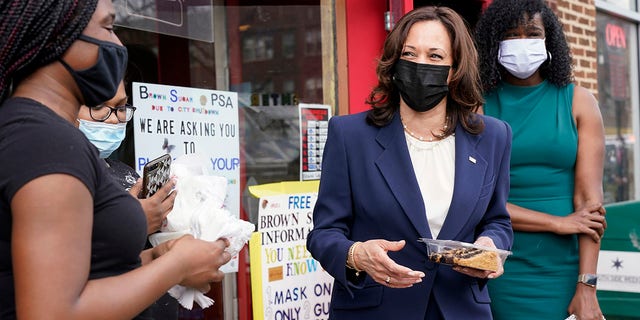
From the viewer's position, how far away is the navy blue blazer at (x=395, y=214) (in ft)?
8.32

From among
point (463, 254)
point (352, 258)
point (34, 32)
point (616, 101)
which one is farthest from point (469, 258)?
point (616, 101)

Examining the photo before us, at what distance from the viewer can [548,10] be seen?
3.81 metres

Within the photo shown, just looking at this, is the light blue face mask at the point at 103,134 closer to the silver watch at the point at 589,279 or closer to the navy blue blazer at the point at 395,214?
the navy blue blazer at the point at 395,214

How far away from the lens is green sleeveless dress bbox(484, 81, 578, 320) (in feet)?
11.2

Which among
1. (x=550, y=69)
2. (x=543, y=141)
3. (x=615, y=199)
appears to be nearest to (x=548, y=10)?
(x=550, y=69)

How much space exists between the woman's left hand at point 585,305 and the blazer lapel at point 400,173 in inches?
48.6

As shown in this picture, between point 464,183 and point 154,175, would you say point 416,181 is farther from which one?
point 154,175

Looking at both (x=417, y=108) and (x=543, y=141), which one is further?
(x=543, y=141)

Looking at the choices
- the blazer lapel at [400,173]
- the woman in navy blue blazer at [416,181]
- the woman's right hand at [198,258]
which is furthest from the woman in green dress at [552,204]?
the woman's right hand at [198,258]

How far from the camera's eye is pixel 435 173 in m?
2.66

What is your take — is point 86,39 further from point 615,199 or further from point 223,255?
point 615,199

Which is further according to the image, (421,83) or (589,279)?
(589,279)

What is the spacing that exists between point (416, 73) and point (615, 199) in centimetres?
584

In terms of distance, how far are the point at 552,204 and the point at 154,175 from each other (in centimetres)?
205
